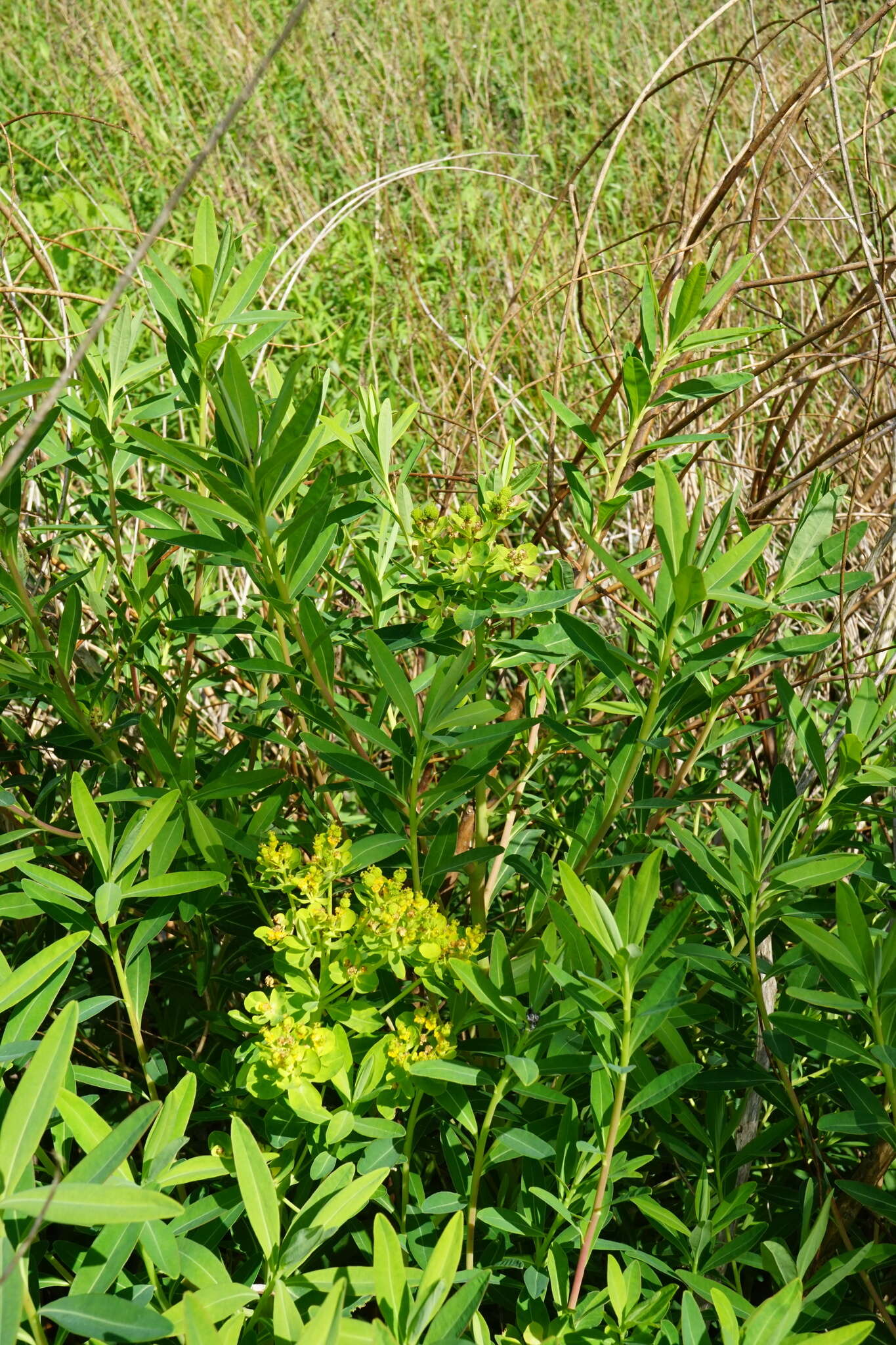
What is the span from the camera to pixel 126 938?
129cm

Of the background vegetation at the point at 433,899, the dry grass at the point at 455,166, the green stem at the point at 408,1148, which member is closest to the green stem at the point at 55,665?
the background vegetation at the point at 433,899

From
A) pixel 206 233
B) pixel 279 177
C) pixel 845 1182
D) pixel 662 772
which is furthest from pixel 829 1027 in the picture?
pixel 279 177

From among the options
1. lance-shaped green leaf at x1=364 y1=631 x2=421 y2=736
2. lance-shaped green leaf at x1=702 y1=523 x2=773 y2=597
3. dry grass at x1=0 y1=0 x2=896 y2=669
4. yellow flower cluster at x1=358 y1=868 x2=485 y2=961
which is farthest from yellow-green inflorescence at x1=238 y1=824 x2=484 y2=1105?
dry grass at x1=0 y1=0 x2=896 y2=669

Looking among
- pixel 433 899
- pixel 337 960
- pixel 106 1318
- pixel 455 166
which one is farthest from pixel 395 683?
pixel 455 166

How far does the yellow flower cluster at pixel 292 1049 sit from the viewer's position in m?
0.84

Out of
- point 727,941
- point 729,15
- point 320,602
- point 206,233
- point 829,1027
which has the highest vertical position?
point 729,15

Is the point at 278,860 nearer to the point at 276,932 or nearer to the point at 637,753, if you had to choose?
the point at 276,932

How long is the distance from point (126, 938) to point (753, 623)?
2.73 ft

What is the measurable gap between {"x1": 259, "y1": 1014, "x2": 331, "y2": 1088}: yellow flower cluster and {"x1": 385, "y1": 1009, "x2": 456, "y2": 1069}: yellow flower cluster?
6 centimetres

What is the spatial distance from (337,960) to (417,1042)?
101 mm

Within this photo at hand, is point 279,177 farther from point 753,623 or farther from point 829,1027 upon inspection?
point 829,1027

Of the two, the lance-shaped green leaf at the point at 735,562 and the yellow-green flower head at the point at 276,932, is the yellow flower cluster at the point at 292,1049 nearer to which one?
the yellow-green flower head at the point at 276,932

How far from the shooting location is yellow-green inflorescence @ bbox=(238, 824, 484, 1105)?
886 mm

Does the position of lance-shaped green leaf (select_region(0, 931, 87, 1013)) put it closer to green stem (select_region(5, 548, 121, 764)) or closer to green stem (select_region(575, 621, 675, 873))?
green stem (select_region(5, 548, 121, 764))
